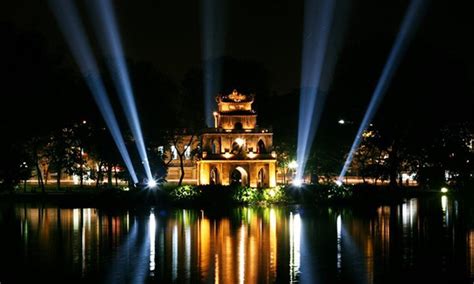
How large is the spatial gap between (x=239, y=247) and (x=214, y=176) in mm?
36127

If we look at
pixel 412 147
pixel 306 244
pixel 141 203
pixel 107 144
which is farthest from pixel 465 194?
pixel 306 244

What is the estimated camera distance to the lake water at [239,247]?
80.6 feet

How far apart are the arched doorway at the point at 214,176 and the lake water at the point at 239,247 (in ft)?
45.9

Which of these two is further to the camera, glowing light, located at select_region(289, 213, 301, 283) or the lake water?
glowing light, located at select_region(289, 213, 301, 283)

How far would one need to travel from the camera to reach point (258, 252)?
29859 mm

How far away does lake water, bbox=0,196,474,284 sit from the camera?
24578mm

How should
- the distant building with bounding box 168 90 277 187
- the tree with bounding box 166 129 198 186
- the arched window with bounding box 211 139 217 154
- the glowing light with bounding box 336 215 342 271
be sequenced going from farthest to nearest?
the tree with bounding box 166 129 198 186
the arched window with bounding box 211 139 217 154
the distant building with bounding box 168 90 277 187
the glowing light with bounding box 336 215 342 271

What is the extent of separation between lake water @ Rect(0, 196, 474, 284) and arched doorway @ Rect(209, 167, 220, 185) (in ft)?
45.9

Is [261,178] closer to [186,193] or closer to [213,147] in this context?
[213,147]

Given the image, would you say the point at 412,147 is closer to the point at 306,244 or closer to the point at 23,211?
the point at 23,211

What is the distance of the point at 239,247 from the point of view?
31453 millimetres

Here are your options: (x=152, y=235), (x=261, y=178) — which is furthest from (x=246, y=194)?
(x=152, y=235)

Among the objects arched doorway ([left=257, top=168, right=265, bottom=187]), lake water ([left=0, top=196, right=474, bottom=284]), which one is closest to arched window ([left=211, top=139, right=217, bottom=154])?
arched doorway ([left=257, top=168, right=265, bottom=187])

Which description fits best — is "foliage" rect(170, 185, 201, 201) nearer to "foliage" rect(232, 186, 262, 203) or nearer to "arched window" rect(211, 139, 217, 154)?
"foliage" rect(232, 186, 262, 203)
